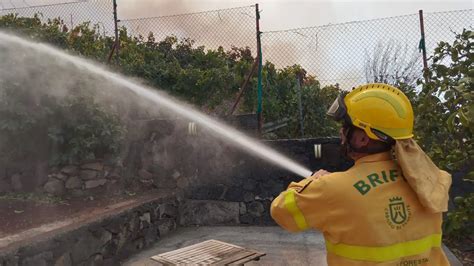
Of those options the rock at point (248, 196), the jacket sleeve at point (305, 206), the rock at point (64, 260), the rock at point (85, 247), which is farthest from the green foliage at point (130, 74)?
the jacket sleeve at point (305, 206)

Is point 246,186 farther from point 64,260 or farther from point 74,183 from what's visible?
point 64,260

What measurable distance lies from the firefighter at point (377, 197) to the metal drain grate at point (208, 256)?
207 cm

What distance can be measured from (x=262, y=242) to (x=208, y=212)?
125 cm

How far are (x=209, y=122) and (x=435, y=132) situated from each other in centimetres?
338

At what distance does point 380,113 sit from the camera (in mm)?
1585

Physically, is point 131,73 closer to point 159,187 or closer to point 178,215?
point 159,187

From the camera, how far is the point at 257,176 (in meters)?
6.13

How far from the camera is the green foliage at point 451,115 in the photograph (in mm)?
2994

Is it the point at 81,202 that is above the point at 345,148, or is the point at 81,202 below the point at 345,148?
below

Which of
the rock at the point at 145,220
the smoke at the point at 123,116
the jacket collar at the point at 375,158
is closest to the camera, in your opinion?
the jacket collar at the point at 375,158

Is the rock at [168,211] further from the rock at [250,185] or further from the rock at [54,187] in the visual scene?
the rock at [54,187]

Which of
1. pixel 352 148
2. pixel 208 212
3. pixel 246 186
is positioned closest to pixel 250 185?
pixel 246 186

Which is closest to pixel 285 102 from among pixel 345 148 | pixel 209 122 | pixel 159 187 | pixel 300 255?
pixel 209 122

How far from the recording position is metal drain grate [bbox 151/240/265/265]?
352 cm
